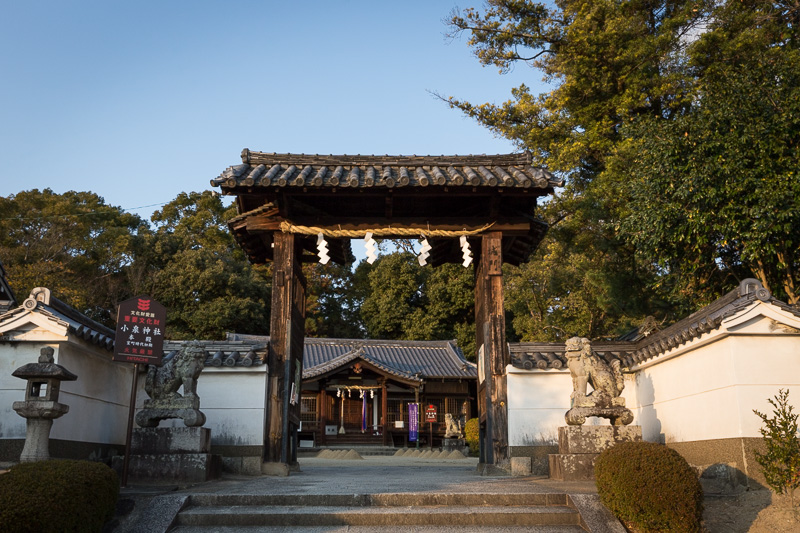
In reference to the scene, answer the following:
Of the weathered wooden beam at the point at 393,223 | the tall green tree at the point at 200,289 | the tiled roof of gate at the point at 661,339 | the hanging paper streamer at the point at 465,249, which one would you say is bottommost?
the tiled roof of gate at the point at 661,339

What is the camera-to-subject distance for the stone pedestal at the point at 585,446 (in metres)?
8.33

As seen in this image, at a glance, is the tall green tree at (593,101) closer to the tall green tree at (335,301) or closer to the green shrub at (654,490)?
the green shrub at (654,490)

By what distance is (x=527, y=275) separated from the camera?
3016 cm

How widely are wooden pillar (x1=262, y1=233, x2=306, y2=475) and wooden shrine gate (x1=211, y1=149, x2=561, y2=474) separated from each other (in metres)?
0.02

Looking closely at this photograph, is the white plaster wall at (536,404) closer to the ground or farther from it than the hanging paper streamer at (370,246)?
closer to the ground

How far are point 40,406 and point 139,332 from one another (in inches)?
62.5

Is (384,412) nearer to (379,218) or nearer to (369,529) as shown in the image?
(379,218)

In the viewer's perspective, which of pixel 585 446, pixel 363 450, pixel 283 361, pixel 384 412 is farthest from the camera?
pixel 384 412

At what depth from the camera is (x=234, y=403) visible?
10.2 metres

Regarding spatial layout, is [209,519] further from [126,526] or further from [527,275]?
[527,275]

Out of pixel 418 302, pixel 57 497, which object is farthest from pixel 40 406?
pixel 418 302

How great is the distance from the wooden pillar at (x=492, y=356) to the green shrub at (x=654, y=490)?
4047 mm

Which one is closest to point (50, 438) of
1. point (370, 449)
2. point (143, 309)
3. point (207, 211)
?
point (143, 309)

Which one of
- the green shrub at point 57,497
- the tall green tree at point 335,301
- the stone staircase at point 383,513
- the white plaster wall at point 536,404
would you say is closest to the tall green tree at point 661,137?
the white plaster wall at point 536,404
